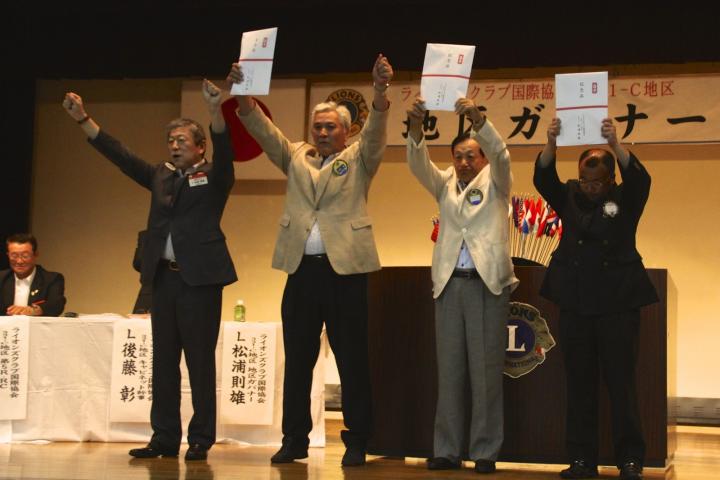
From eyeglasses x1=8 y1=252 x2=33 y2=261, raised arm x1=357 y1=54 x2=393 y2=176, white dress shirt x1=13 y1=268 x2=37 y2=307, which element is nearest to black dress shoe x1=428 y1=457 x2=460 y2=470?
raised arm x1=357 y1=54 x2=393 y2=176

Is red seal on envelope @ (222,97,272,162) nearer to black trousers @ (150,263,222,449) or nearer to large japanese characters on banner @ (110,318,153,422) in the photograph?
large japanese characters on banner @ (110,318,153,422)

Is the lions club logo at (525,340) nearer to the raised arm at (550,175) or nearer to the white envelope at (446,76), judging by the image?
the raised arm at (550,175)

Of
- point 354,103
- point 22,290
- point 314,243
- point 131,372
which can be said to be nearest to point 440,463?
point 314,243

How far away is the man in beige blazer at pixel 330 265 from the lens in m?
3.86

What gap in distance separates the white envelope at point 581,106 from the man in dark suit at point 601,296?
0.13 ft

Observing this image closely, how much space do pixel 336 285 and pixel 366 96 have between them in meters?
3.69

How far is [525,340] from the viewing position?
13.4 ft

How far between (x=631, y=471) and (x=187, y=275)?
1779 millimetres

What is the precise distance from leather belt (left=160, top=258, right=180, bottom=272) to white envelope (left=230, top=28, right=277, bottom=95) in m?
0.70

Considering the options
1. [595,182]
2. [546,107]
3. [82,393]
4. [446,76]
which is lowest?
[82,393]

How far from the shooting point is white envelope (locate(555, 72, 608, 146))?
362 centimetres

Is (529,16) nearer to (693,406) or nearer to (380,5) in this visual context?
(380,5)

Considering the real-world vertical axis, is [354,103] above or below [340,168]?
above

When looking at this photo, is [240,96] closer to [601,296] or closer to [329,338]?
[329,338]
